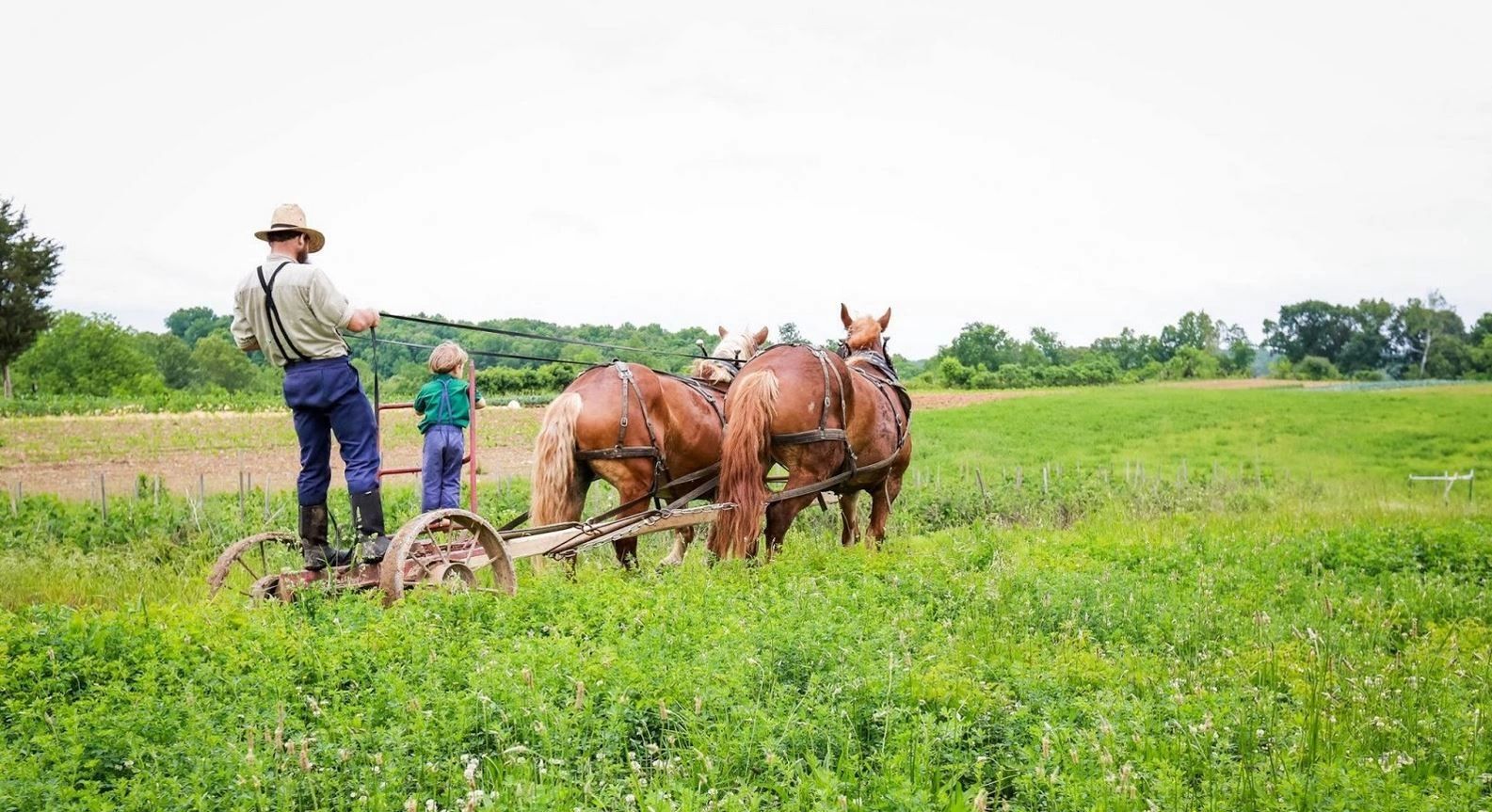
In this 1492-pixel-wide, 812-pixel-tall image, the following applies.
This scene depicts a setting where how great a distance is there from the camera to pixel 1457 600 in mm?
6828

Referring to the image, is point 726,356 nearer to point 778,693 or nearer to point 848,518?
point 848,518

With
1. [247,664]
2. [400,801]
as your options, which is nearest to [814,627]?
[400,801]

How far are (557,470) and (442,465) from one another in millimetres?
1084

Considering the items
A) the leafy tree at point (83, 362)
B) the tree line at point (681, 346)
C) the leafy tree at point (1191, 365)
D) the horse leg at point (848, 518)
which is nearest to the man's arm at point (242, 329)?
the horse leg at point (848, 518)

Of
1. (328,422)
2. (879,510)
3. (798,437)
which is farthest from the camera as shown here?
Answer: (879,510)

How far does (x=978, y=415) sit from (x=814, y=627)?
34.0m

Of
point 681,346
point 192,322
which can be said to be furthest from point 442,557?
point 192,322

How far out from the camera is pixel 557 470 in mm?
7148

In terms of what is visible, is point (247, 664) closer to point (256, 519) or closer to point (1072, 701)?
point (1072, 701)

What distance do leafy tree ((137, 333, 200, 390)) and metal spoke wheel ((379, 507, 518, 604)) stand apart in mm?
80541

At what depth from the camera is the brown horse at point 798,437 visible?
7.39 metres

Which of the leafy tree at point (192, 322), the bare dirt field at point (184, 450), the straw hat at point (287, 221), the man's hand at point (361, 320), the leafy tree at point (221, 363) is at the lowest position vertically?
the bare dirt field at point (184, 450)

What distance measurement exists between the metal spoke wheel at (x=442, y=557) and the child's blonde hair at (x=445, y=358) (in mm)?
1951

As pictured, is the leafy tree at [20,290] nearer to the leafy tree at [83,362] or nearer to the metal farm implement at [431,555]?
the leafy tree at [83,362]
